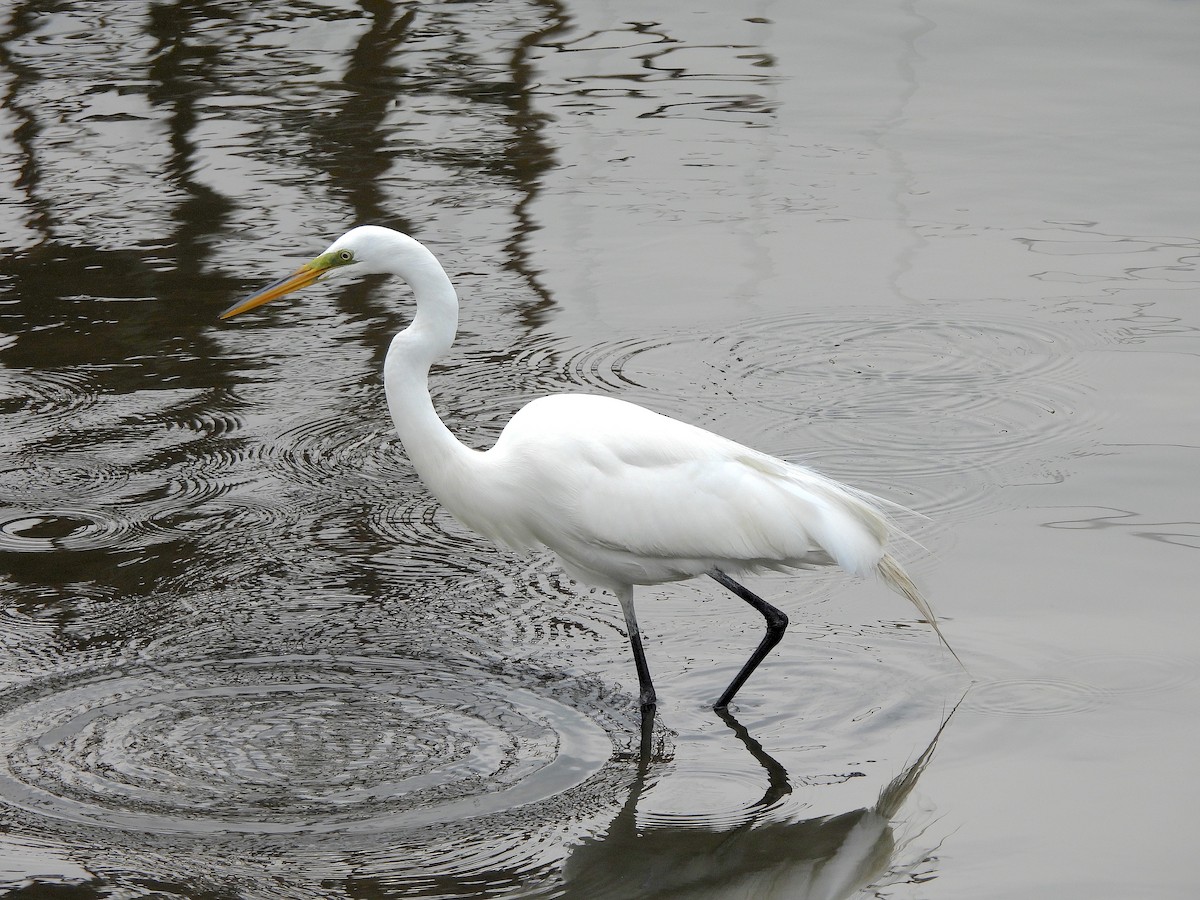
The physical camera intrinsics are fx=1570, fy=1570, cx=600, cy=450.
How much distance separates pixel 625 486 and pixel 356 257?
36.5 inches

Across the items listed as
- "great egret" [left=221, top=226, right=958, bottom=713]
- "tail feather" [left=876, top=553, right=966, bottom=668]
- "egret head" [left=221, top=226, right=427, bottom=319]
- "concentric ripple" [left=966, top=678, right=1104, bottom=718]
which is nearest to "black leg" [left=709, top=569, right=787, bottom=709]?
"great egret" [left=221, top=226, right=958, bottom=713]

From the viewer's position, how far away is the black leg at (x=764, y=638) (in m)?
4.21

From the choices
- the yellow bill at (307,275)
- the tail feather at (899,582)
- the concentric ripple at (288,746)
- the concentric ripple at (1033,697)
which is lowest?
the concentric ripple at (1033,697)

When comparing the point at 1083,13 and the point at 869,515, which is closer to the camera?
the point at 869,515

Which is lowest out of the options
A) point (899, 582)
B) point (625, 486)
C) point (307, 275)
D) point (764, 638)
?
point (764, 638)

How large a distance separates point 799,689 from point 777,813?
0.62 m

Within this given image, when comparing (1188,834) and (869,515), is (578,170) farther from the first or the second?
(1188,834)

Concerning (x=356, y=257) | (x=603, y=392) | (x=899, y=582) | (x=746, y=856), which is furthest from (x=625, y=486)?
(x=603, y=392)

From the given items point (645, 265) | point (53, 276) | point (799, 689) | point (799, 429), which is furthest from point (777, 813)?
point (53, 276)

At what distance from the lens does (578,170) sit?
8.51 meters

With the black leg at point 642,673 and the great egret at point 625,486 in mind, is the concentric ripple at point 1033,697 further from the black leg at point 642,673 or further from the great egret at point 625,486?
the black leg at point 642,673

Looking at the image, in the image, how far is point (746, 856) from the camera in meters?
3.61

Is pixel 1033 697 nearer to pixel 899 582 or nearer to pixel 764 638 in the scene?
pixel 899 582

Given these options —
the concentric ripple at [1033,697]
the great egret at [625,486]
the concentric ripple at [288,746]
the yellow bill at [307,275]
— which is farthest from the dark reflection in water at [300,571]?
the yellow bill at [307,275]
